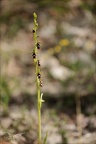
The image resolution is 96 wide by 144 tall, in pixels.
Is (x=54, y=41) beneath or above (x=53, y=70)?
above

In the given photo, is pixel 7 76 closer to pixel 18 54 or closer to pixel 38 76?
pixel 18 54

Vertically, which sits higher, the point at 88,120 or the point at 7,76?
the point at 7,76

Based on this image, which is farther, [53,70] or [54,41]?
A: [54,41]

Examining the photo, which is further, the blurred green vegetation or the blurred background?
the blurred green vegetation

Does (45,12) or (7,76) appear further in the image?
(45,12)

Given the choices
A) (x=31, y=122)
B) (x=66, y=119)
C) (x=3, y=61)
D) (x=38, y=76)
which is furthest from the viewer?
(x=3, y=61)

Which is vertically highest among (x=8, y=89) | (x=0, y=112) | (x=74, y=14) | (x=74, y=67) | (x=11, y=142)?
(x=74, y=14)

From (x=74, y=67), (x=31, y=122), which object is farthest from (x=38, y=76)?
(x=74, y=67)

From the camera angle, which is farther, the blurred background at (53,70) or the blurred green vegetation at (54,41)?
the blurred green vegetation at (54,41)
